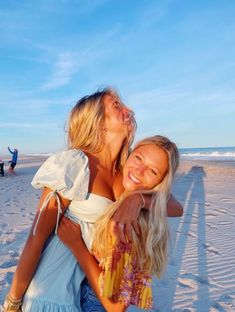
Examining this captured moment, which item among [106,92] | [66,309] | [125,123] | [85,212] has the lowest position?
[66,309]

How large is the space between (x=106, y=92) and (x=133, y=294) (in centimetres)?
107

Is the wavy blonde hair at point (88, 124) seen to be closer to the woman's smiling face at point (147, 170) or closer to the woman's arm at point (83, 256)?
the woman's smiling face at point (147, 170)

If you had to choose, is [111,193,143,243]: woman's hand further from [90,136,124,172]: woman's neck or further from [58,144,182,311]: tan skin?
[90,136,124,172]: woman's neck

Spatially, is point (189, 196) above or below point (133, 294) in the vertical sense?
below

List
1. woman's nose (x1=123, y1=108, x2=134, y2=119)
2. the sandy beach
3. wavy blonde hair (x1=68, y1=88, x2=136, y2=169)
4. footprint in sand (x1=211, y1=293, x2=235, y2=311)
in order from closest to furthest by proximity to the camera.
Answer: wavy blonde hair (x1=68, y1=88, x2=136, y2=169), woman's nose (x1=123, y1=108, x2=134, y2=119), footprint in sand (x1=211, y1=293, x2=235, y2=311), the sandy beach

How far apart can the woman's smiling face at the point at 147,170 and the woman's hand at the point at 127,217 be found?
0.18 m

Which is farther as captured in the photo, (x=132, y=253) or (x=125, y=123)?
(x=125, y=123)

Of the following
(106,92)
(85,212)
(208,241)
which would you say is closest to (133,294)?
(85,212)

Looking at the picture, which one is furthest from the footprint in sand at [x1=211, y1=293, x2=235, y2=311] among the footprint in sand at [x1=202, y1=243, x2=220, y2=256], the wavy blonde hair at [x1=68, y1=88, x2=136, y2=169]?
the wavy blonde hair at [x1=68, y1=88, x2=136, y2=169]

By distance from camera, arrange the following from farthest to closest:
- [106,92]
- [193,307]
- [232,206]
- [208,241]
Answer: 1. [232,206]
2. [208,241]
3. [193,307]
4. [106,92]

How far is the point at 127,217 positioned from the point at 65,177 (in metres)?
0.34

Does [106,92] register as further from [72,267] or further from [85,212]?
[72,267]

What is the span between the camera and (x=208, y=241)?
5934 millimetres

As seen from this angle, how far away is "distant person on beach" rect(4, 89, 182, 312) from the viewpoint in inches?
61.5
